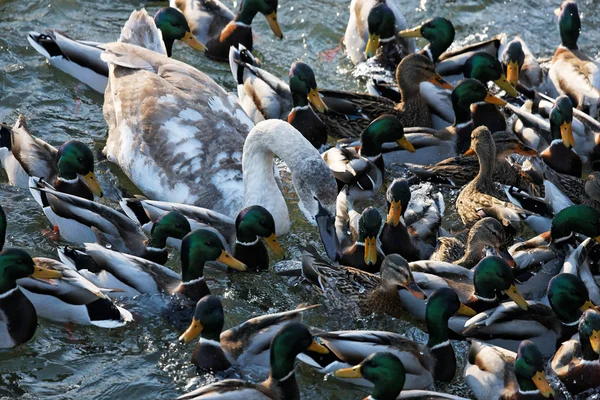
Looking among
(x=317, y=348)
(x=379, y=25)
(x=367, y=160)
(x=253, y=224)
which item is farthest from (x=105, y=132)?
(x=317, y=348)

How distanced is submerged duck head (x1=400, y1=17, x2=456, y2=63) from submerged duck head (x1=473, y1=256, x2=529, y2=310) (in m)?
3.98

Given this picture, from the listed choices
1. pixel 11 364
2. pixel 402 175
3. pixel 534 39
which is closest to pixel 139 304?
pixel 11 364

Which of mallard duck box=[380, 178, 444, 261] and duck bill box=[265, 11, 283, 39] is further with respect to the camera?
duck bill box=[265, 11, 283, 39]

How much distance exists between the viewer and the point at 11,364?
22.6 ft

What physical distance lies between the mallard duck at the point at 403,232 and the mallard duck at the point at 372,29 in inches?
117

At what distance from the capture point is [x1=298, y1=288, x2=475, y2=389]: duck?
22.0 ft

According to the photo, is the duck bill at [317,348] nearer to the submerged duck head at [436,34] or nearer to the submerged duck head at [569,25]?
the submerged duck head at [436,34]

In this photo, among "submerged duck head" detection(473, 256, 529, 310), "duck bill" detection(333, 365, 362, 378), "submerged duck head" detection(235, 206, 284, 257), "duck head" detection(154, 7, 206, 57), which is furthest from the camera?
"duck head" detection(154, 7, 206, 57)

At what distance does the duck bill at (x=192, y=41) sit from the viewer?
10.8 m

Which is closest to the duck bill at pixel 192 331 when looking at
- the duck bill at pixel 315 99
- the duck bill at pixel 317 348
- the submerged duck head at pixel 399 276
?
the duck bill at pixel 317 348

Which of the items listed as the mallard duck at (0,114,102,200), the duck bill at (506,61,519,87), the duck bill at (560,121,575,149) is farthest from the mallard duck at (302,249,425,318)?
the duck bill at (506,61,519,87)

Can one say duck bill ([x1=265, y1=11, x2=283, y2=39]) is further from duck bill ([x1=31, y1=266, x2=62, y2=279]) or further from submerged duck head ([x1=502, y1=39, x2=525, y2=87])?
duck bill ([x1=31, y1=266, x2=62, y2=279])

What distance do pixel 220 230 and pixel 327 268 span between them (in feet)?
3.27

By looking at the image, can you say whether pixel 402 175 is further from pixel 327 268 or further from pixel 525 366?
pixel 525 366
